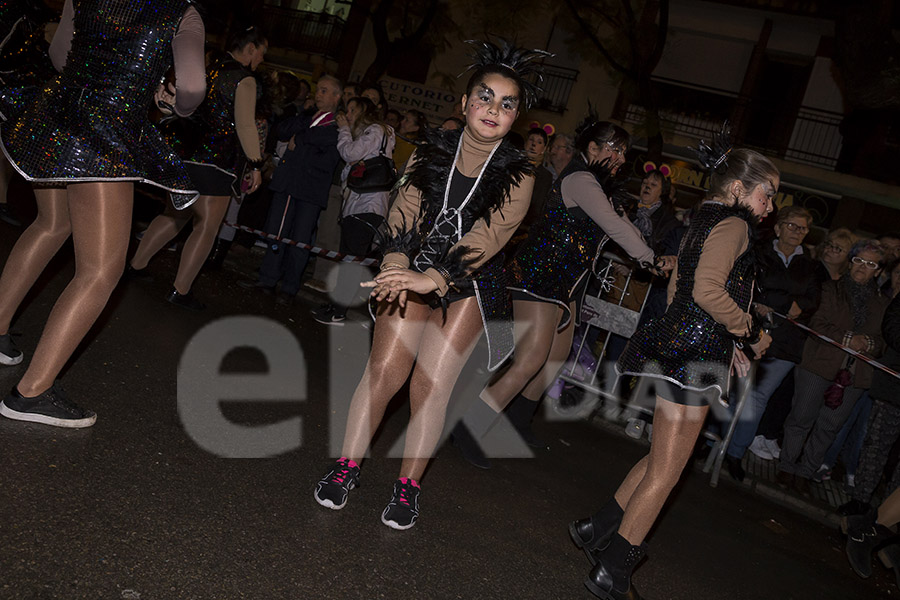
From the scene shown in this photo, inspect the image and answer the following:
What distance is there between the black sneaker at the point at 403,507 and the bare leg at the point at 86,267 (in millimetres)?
1562

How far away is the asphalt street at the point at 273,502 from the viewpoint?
2.78 m

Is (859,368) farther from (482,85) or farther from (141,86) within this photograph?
(141,86)

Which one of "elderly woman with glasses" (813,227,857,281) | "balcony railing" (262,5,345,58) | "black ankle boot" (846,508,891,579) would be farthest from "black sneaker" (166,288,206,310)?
"balcony railing" (262,5,345,58)

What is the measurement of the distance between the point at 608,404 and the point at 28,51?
5.49 meters

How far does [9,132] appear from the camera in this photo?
10.9 ft

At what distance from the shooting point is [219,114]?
5.89m

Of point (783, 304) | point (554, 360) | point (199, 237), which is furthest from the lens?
point (783, 304)

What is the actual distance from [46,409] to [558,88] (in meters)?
21.4

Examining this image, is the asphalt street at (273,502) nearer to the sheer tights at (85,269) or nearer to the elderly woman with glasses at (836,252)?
the sheer tights at (85,269)

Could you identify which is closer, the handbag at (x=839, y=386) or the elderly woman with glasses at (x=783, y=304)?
the elderly woman with glasses at (x=783, y=304)

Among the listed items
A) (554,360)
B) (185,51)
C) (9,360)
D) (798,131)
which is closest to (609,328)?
(554,360)

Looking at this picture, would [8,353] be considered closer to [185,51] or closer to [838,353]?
[185,51]

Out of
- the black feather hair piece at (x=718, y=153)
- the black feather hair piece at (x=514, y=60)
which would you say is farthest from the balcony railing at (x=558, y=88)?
the black feather hair piece at (x=514, y=60)

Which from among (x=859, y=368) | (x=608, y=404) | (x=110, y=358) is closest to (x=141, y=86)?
(x=110, y=358)
